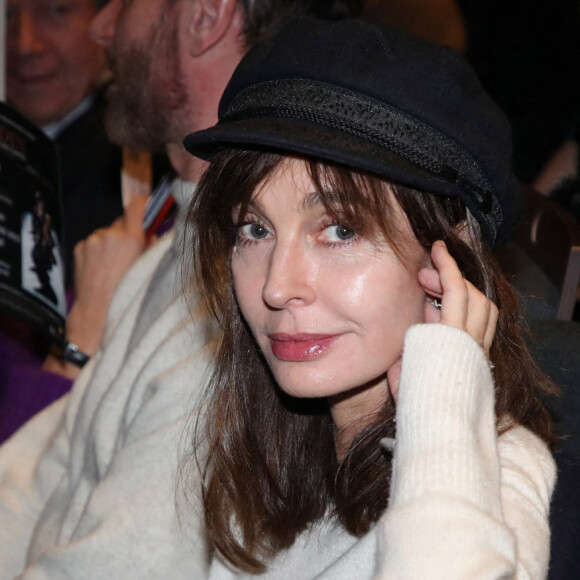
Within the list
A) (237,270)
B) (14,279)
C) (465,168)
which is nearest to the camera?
(465,168)

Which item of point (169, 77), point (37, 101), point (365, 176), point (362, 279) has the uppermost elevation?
point (365, 176)

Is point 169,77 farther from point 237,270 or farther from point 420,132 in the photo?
point 420,132

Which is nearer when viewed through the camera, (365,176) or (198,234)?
(365,176)

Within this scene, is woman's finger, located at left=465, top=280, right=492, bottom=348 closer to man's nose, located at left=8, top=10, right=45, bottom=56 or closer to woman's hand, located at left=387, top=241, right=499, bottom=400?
woman's hand, located at left=387, top=241, right=499, bottom=400

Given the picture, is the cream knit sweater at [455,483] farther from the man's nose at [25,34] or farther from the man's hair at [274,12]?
the man's nose at [25,34]

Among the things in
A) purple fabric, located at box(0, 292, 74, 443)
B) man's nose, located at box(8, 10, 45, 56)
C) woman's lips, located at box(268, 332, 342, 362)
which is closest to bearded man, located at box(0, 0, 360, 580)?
purple fabric, located at box(0, 292, 74, 443)

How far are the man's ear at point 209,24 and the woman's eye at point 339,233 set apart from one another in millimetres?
798

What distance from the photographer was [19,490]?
168 centimetres

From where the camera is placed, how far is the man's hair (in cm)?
164

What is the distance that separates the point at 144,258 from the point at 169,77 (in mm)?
388

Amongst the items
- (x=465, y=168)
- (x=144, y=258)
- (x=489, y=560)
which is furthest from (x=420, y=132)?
(x=144, y=258)

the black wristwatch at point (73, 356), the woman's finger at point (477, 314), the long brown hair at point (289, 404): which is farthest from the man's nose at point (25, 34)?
the woman's finger at point (477, 314)

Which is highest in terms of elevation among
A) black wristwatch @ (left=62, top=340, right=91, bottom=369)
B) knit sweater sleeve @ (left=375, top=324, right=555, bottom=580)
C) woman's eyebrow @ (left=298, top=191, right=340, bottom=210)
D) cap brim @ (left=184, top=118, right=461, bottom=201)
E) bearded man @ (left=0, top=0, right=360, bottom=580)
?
cap brim @ (left=184, top=118, right=461, bottom=201)

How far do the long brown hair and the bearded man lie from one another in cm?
10
